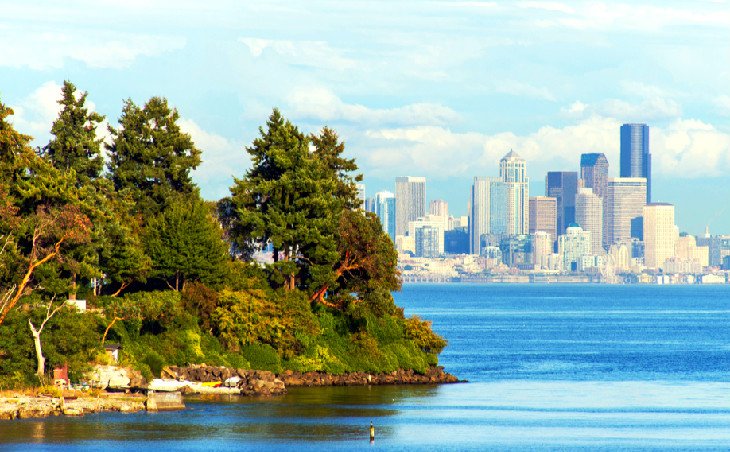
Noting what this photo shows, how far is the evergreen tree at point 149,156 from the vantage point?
117562 millimetres

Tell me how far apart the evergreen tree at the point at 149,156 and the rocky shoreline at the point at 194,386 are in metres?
20.5

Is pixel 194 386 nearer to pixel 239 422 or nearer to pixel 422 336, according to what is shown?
pixel 239 422

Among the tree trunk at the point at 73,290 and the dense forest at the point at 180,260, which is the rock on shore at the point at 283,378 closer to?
the dense forest at the point at 180,260

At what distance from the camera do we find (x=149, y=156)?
11794cm

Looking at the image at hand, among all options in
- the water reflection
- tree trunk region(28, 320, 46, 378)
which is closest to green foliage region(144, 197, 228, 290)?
the water reflection

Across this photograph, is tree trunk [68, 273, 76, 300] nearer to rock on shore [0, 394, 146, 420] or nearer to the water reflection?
the water reflection

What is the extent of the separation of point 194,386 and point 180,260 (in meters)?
12.3

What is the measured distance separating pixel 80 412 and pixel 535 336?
109 meters

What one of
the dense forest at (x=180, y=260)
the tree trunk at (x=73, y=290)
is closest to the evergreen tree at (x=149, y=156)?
the dense forest at (x=180, y=260)

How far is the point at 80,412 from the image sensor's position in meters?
83.9

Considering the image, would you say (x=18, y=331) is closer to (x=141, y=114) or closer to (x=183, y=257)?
(x=183, y=257)

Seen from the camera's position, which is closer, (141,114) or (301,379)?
(301,379)

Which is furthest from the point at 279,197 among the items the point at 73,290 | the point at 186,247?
the point at 73,290

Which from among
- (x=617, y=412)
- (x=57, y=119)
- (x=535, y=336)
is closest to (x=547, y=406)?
(x=617, y=412)
